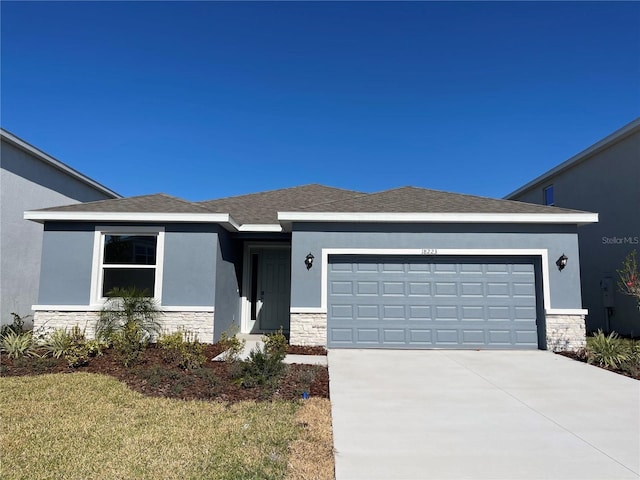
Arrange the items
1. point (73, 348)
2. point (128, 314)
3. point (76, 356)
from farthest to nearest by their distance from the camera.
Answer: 1. point (128, 314)
2. point (73, 348)
3. point (76, 356)

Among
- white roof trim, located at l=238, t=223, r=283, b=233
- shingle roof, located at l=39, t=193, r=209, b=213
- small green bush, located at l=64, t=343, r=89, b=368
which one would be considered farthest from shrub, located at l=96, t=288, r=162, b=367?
white roof trim, located at l=238, t=223, r=283, b=233

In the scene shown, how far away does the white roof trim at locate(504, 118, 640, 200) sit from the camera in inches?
440

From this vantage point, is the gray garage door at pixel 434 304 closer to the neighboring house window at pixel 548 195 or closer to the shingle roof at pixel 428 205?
the shingle roof at pixel 428 205

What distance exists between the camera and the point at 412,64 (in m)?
13.5

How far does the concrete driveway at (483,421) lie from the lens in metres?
3.56

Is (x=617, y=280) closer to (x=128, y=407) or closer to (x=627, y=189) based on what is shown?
(x=627, y=189)

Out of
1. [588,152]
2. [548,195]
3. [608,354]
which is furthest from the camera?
[548,195]

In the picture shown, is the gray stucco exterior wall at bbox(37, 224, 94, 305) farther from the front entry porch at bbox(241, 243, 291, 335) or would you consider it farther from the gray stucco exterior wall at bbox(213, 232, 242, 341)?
the front entry porch at bbox(241, 243, 291, 335)

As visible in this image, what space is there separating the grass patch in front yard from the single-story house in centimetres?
411

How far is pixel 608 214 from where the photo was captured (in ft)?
40.7

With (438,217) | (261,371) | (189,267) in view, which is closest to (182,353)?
(261,371)

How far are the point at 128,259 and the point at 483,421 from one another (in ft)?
29.5

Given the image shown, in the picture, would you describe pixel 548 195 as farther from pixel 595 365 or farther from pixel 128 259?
pixel 128 259

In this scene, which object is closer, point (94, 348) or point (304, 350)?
point (94, 348)
